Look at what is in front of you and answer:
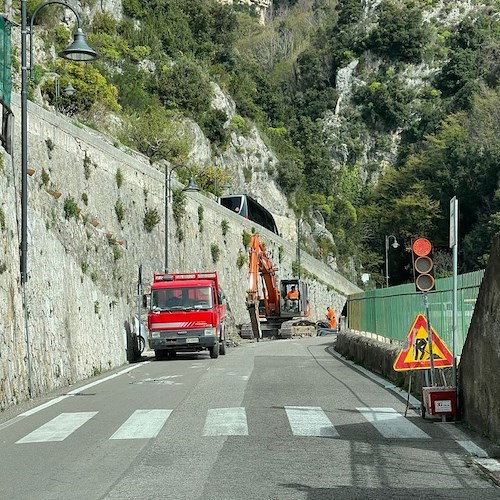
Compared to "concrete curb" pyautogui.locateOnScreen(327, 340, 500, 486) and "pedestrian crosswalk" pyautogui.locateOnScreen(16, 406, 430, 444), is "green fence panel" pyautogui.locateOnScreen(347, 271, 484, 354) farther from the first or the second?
"pedestrian crosswalk" pyautogui.locateOnScreen(16, 406, 430, 444)

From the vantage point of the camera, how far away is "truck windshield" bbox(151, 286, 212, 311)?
29703 millimetres

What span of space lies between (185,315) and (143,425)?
1653 centimetres

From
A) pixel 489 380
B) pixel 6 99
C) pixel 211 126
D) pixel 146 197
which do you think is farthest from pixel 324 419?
pixel 211 126

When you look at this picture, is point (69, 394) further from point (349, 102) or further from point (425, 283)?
point (349, 102)

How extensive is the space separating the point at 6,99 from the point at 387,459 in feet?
42.3

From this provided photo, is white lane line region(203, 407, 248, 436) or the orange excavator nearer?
white lane line region(203, 407, 248, 436)

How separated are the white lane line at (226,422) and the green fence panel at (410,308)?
3.59 metres

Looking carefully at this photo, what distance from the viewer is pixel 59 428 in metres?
12.9

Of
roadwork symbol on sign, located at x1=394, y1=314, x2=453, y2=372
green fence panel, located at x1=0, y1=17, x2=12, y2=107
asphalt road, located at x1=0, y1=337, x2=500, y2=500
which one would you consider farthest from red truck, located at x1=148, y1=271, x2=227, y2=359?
roadwork symbol on sign, located at x1=394, y1=314, x2=453, y2=372

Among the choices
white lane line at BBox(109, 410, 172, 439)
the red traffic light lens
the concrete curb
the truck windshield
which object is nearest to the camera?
the concrete curb

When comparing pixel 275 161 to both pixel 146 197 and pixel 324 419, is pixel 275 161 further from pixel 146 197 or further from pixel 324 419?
pixel 324 419

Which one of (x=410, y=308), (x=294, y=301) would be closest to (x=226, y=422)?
(x=410, y=308)

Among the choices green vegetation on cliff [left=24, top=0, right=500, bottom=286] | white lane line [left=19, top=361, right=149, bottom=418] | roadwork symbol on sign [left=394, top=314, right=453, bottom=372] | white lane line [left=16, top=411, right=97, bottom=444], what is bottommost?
white lane line [left=16, top=411, right=97, bottom=444]

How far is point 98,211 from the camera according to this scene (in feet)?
136
